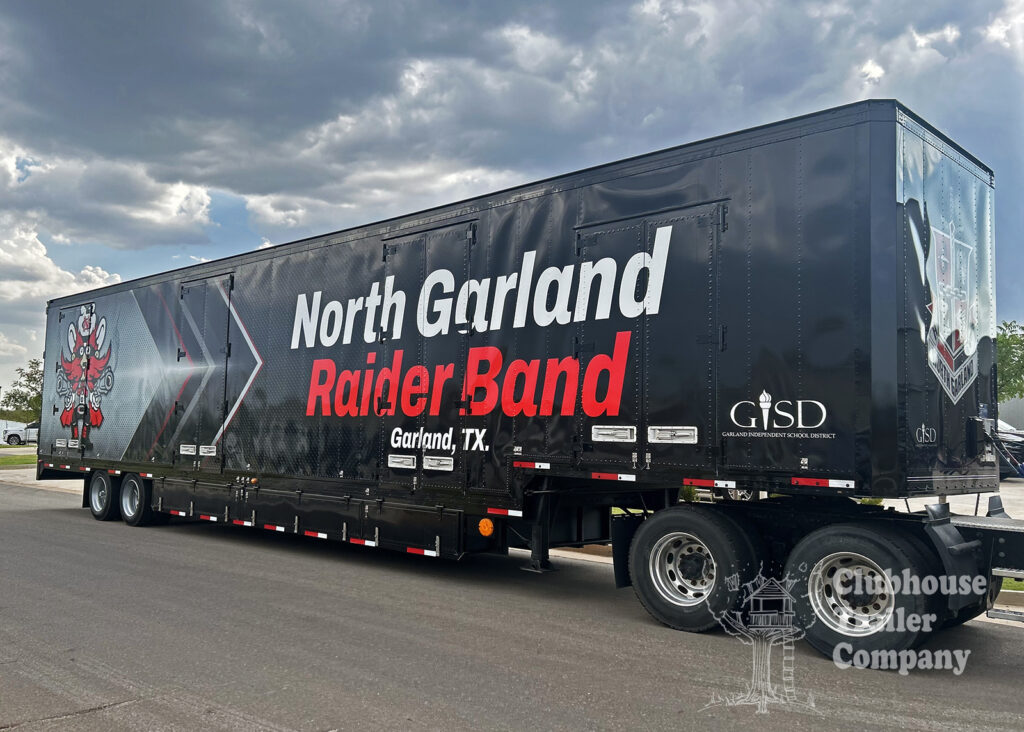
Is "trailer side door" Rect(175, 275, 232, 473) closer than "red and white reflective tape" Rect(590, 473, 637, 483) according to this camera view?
No

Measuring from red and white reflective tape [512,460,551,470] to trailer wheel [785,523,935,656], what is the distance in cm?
241

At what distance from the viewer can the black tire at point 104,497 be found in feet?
47.9

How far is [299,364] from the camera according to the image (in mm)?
10992

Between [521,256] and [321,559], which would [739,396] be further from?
[321,559]

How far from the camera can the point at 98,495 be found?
49.2ft

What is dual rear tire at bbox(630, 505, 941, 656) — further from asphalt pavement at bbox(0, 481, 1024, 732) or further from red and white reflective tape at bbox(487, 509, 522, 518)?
red and white reflective tape at bbox(487, 509, 522, 518)

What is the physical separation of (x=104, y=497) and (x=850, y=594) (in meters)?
13.0

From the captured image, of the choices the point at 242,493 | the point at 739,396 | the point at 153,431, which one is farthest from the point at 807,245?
the point at 153,431

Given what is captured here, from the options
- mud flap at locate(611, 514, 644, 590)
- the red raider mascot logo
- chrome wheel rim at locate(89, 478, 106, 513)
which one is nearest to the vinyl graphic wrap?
mud flap at locate(611, 514, 644, 590)

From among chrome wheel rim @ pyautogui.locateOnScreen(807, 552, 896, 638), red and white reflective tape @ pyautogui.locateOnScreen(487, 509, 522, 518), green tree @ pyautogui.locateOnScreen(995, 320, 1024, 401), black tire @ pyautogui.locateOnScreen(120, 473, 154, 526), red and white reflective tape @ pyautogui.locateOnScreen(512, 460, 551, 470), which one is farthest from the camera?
green tree @ pyautogui.locateOnScreen(995, 320, 1024, 401)

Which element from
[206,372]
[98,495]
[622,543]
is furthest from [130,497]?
[622,543]

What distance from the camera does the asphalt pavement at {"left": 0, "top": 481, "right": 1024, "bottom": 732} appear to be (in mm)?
4755

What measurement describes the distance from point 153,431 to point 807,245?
10.9 m

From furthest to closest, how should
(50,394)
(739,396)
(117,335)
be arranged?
1. (50,394)
2. (117,335)
3. (739,396)
